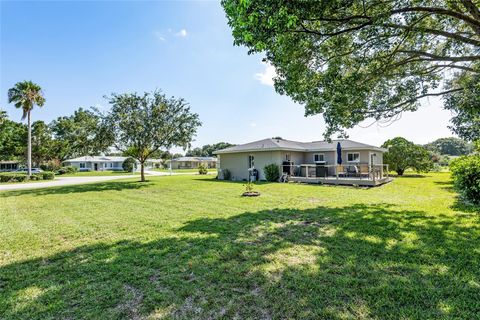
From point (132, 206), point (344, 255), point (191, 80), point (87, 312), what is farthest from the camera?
point (191, 80)

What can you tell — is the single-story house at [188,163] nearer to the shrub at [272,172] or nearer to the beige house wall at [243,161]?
the beige house wall at [243,161]

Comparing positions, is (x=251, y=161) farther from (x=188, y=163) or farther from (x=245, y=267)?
(x=188, y=163)

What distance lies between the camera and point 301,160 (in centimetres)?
2228

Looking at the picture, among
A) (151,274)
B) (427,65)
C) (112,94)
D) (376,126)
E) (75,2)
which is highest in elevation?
(75,2)

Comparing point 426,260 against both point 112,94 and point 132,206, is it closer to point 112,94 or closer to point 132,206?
point 132,206

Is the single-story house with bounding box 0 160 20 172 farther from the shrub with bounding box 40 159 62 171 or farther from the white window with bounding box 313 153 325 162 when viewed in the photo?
the white window with bounding box 313 153 325 162

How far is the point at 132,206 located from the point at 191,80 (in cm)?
1107

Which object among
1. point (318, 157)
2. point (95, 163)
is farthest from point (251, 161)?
point (95, 163)

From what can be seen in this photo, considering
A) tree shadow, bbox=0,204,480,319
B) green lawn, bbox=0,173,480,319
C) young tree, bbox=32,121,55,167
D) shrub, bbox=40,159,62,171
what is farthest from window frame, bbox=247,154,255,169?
young tree, bbox=32,121,55,167

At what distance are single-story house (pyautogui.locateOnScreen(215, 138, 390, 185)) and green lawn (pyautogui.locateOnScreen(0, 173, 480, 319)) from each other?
34.2ft

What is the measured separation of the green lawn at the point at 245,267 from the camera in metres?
2.82

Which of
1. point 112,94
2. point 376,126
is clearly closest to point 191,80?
point 112,94

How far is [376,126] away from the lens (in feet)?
36.5

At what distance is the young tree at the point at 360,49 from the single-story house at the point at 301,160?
25.1ft
